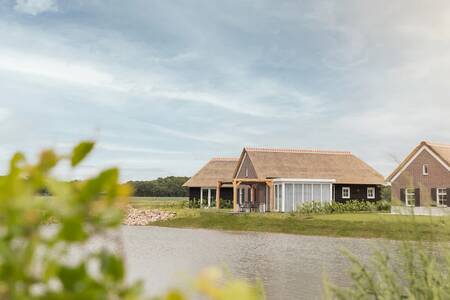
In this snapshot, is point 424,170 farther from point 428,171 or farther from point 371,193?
point 371,193

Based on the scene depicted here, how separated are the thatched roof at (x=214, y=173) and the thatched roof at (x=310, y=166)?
514 cm

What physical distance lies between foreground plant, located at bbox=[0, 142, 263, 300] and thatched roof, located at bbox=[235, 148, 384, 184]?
4125cm

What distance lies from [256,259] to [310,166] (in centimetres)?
2793

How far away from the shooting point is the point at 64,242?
2.57ft

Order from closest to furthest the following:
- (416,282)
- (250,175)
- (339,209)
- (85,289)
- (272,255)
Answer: (85,289) < (416,282) < (272,255) < (339,209) < (250,175)

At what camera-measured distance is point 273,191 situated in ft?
134

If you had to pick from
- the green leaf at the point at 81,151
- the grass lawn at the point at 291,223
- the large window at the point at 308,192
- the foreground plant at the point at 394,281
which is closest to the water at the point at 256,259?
the grass lawn at the point at 291,223

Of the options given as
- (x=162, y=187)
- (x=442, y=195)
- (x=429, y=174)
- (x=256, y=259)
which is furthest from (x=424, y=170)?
(x=162, y=187)

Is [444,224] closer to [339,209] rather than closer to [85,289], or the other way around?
[85,289]

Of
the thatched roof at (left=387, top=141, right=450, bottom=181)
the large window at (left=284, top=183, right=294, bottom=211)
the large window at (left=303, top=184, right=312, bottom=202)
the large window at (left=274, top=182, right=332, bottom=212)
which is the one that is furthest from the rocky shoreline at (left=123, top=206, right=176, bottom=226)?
the thatched roof at (left=387, top=141, right=450, bottom=181)

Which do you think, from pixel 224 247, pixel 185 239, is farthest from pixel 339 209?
pixel 224 247

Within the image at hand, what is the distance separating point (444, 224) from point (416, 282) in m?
0.68

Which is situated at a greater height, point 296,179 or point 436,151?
point 436,151

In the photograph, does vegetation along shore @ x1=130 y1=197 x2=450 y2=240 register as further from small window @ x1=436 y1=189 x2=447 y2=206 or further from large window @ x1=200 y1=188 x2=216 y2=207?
large window @ x1=200 y1=188 x2=216 y2=207
